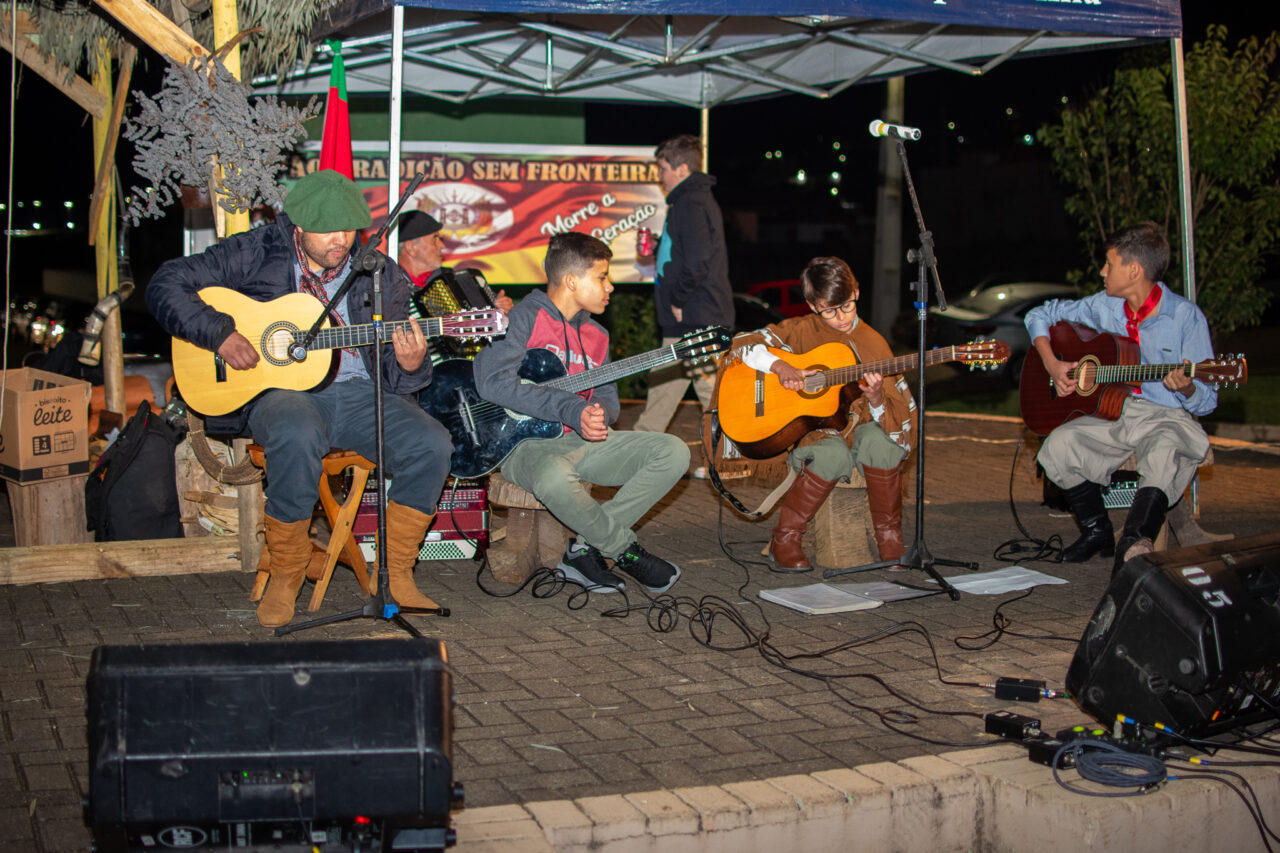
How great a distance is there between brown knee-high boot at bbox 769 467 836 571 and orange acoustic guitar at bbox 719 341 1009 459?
21cm

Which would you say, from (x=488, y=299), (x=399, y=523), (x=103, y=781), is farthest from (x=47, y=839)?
(x=488, y=299)

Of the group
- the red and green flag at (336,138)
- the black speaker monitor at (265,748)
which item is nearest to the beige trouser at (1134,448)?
the red and green flag at (336,138)

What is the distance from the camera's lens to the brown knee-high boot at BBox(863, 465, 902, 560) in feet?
18.9

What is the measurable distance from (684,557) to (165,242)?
2162cm

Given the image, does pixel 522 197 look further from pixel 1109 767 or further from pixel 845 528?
pixel 1109 767

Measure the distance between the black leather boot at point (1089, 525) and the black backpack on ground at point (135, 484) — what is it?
451cm

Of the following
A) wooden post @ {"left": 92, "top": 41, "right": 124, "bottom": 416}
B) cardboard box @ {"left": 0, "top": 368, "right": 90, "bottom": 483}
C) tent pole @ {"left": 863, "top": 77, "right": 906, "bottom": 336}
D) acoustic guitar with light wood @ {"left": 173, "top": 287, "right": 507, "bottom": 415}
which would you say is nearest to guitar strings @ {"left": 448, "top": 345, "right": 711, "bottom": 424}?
acoustic guitar with light wood @ {"left": 173, "top": 287, "right": 507, "bottom": 415}

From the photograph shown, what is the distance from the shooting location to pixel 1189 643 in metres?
3.29

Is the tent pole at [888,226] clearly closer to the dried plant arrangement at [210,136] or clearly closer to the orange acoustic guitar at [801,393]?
the orange acoustic guitar at [801,393]

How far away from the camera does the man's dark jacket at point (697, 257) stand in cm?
720

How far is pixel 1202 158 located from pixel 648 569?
7.65 meters

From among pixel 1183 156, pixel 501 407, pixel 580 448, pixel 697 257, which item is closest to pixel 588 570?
pixel 580 448

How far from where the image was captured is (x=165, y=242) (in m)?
24.5

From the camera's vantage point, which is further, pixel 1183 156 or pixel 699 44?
pixel 699 44
